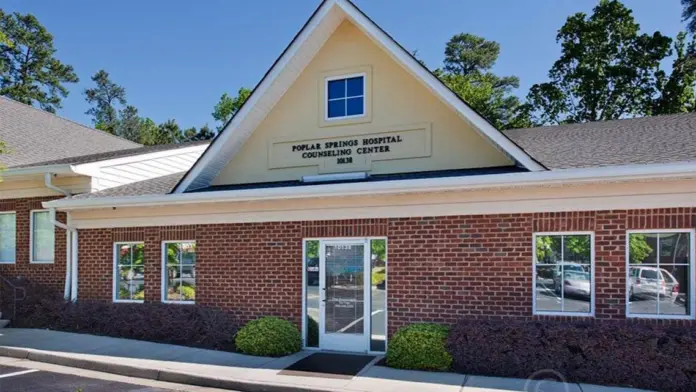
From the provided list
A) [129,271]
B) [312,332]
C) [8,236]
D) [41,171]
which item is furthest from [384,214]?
[8,236]

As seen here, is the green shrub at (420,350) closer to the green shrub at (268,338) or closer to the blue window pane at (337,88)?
the green shrub at (268,338)

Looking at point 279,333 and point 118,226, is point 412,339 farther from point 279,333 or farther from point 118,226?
point 118,226

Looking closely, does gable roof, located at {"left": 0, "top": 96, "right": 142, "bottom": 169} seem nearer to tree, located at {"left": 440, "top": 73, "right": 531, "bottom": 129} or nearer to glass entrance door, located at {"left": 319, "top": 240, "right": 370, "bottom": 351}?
glass entrance door, located at {"left": 319, "top": 240, "right": 370, "bottom": 351}

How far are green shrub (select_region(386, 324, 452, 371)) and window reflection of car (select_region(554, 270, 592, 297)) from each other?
1986 mm

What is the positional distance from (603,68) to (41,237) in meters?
28.3

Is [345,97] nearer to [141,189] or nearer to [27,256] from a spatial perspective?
[141,189]

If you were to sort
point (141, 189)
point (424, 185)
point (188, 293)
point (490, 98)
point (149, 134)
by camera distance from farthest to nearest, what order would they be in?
point (149, 134)
point (490, 98)
point (141, 189)
point (188, 293)
point (424, 185)

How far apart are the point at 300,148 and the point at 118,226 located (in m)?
4.45

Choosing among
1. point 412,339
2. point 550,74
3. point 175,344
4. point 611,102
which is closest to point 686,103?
point 611,102

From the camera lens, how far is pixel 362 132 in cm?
1112

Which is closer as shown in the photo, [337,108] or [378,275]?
[378,275]

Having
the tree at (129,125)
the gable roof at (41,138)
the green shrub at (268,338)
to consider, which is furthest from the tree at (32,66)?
the green shrub at (268,338)

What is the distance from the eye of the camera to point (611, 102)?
97.3 ft

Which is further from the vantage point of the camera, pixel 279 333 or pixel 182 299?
pixel 182 299
